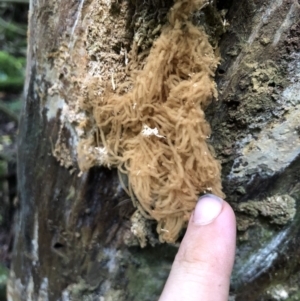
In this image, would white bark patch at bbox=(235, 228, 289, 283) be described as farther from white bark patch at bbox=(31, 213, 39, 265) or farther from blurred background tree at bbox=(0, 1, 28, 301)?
blurred background tree at bbox=(0, 1, 28, 301)

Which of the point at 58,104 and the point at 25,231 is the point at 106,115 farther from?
the point at 25,231

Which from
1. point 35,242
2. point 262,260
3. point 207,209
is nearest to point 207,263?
point 207,209

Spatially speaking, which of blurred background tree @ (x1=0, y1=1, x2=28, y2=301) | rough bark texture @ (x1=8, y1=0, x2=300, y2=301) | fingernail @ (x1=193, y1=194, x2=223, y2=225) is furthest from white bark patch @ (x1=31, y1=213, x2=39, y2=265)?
fingernail @ (x1=193, y1=194, x2=223, y2=225)

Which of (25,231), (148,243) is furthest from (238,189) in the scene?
(25,231)

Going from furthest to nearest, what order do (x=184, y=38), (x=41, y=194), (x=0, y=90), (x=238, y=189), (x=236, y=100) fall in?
(x=0, y=90) → (x=41, y=194) → (x=238, y=189) → (x=236, y=100) → (x=184, y=38)

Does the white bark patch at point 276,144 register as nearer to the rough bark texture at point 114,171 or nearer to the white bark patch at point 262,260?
the rough bark texture at point 114,171

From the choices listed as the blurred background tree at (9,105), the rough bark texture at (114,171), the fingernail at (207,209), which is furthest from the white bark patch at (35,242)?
the fingernail at (207,209)
